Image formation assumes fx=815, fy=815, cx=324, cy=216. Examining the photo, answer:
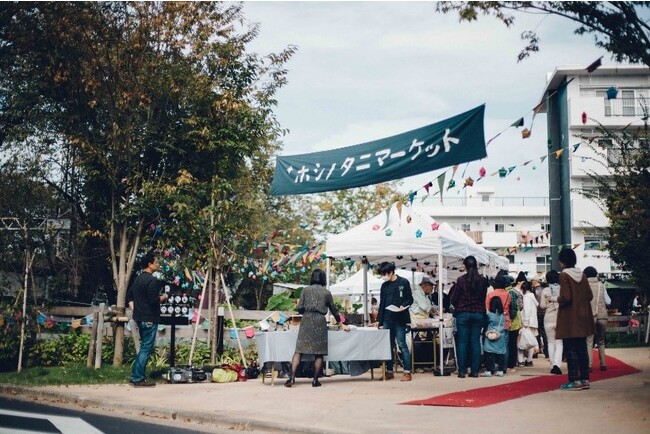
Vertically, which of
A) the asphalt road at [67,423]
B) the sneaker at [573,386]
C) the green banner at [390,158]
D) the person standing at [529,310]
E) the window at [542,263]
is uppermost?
the window at [542,263]

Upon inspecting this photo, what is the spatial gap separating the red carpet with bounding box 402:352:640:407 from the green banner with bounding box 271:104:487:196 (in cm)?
342

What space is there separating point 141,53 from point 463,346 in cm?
811

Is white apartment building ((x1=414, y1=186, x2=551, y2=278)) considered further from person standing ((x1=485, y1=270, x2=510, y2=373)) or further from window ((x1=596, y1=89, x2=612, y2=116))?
person standing ((x1=485, y1=270, x2=510, y2=373))

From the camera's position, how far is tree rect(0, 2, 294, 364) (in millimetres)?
15547

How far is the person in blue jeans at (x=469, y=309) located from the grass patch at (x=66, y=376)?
5.59 m

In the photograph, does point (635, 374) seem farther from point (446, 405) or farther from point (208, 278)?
point (208, 278)

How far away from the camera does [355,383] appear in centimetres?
1315

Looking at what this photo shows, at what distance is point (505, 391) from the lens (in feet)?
37.6

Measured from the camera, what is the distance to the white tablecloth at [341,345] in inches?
505

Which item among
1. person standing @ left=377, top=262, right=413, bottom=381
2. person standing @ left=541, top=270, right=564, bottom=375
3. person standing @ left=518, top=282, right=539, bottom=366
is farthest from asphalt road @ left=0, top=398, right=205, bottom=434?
person standing @ left=518, top=282, right=539, bottom=366

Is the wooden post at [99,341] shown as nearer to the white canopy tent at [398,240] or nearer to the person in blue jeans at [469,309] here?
the white canopy tent at [398,240]

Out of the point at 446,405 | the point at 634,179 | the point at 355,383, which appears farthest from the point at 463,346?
the point at 634,179

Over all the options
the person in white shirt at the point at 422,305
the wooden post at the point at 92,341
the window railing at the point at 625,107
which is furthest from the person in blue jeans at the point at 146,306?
the window railing at the point at 625,107

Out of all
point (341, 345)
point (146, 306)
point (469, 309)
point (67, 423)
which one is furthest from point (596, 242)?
point (67, 423)
